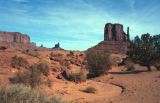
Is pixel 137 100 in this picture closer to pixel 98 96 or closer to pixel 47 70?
pixel 98 96

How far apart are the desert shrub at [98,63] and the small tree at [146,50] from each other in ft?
13.9

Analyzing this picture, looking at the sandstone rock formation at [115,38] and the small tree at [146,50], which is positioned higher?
the sandstone rock formation at [115,38]

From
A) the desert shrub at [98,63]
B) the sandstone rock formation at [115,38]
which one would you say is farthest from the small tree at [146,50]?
the sandstone rock formation at [115,38]

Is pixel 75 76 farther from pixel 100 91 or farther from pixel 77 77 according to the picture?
pixel 100 91

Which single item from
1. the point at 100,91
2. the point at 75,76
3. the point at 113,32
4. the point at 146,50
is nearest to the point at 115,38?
the point at 113,32

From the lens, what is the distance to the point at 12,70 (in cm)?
2698

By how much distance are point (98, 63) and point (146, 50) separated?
6.74m

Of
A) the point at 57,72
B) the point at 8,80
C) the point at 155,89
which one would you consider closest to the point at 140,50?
the point at 57,72

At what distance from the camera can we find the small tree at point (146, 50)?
4019cm

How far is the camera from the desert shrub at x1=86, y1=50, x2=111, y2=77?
37562 millimetres

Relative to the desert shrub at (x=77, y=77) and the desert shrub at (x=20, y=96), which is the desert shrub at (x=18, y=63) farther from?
the desert shrub at (x=20, y=96)

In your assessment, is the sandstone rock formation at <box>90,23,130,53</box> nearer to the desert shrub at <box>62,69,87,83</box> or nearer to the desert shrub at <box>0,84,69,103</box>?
the desert shrub at <box>62,69,87,83</box>

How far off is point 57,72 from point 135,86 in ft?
26.3

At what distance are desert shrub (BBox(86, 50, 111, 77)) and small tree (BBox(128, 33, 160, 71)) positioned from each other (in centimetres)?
423
